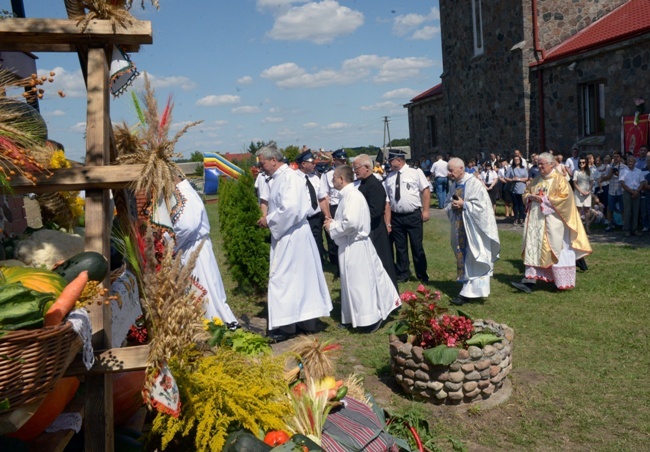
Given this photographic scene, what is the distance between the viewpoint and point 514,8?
20078 mm

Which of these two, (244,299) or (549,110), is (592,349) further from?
(549,110)

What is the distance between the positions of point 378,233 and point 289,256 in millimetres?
1709

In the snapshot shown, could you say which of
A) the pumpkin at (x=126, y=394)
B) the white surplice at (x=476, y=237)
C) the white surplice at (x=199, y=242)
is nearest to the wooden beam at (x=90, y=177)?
the pumpkin at (x=126, y=394)

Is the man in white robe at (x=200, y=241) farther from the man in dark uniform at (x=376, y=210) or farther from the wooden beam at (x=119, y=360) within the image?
the wooden beam at (x=119, y=360)

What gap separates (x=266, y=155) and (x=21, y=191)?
496 centimetres

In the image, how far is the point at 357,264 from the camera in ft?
23.4

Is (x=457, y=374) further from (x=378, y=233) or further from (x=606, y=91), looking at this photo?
(x=606, y=91)

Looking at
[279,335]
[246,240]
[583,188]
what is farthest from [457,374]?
[583,188]

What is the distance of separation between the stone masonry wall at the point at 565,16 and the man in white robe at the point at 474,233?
13.8 meters

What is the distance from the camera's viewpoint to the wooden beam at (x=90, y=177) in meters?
1.96

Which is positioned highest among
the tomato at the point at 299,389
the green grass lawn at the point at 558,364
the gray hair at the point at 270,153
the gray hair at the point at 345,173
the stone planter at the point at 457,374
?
the gray hair at the point at 270,153

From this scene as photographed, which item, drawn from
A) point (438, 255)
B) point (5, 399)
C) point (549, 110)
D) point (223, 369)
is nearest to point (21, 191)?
point (5, 399)

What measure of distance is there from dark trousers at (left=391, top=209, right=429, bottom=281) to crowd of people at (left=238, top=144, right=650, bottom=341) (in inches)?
0.6

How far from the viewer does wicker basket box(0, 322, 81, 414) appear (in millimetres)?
1450
